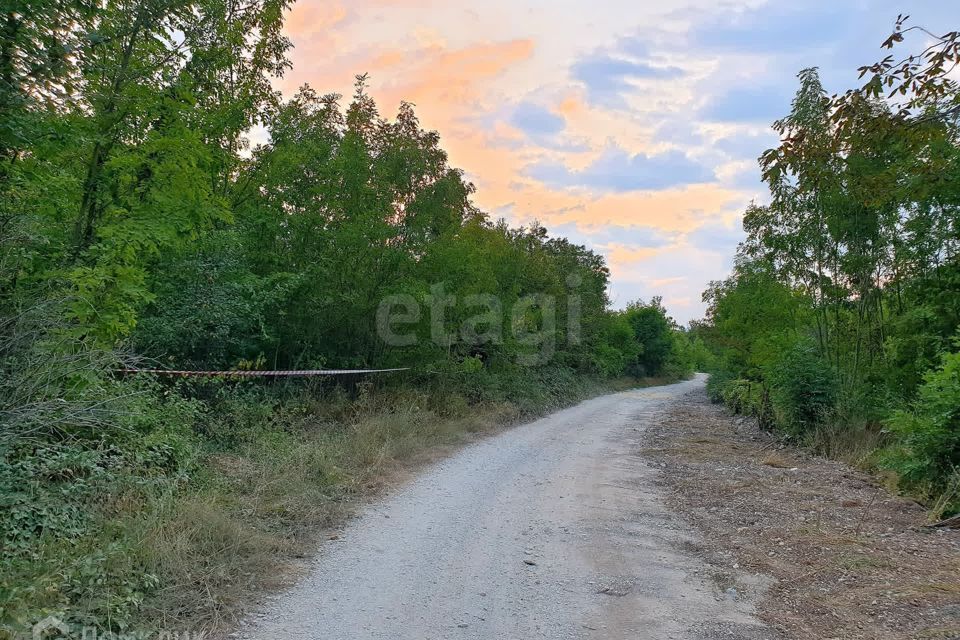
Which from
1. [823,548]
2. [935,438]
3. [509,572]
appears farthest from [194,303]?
[935,438]

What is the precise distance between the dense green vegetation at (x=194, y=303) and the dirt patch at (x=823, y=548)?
4.37m

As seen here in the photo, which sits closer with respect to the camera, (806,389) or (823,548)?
(823,548)

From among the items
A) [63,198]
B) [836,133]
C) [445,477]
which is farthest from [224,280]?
[836,133]

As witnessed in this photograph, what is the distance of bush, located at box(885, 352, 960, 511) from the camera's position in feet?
24.1

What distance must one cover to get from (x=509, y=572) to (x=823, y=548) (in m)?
3.31

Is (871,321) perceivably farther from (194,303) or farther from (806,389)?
(194,303)

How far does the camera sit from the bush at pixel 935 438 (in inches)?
289

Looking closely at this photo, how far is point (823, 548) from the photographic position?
19.3 ft

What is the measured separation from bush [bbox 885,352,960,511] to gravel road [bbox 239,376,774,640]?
11.1 ft

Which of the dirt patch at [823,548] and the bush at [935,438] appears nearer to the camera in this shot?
the dirt patch at [823,548]

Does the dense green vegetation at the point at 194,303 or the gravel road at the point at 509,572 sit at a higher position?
the dense green vegetation at the point at 194,303

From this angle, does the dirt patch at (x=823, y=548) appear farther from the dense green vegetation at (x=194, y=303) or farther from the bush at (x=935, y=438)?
the dense green vegetation at (x=194, y=303)

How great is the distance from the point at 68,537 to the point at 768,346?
18.3m

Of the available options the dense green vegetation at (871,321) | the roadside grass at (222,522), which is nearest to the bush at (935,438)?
the dense green vegetation at (871,321)
